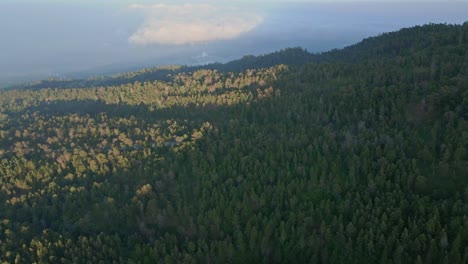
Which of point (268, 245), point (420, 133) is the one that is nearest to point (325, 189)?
point (268, 245)

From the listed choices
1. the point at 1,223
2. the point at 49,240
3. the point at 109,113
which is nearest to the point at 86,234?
the point at 49,240

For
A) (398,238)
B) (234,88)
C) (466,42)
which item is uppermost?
(466,42)

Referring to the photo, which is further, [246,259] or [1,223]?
[1,223]

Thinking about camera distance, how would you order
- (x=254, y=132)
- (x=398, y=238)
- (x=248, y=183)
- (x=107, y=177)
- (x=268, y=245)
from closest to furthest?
(x=398, y=238) → (x=268, y=245) → (x=248, y=183) → (x=107, y=177) → (x=254, y=132)

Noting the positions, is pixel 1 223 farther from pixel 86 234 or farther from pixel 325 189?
pixel 325 189

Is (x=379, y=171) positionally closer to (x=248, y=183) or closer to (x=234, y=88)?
(x=248, y=183)

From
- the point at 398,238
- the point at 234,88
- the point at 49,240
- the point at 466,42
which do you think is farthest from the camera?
the point at 234,88

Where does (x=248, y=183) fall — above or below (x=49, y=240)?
above
